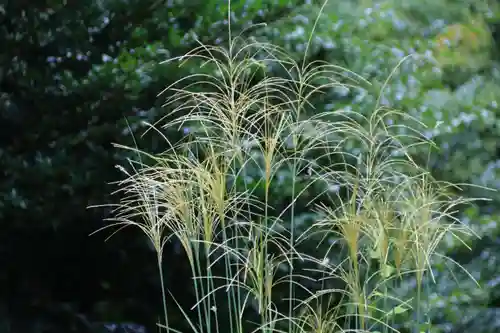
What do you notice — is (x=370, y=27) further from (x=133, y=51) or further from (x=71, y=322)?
(x=71, y=322)

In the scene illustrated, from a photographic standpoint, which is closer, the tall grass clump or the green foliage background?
the tall grass clump

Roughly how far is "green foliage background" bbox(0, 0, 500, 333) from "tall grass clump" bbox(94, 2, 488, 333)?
0.15 meters

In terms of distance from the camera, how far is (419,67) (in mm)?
2805

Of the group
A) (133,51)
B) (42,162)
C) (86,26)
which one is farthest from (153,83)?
(42,162)

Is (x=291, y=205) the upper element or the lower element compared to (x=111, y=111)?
lower

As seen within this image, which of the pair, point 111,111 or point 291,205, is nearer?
point 291,205

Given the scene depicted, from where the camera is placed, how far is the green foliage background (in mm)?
2553

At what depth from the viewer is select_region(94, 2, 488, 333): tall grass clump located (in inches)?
63.7

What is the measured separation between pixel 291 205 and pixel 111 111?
919 mm

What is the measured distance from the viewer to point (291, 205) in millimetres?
2184

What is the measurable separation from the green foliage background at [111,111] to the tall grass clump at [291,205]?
146 millimetres

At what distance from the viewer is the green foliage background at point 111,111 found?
2553mm

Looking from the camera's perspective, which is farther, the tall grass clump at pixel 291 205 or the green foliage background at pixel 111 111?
the green foliage background at pixel 111 111

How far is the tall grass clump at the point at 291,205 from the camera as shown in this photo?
1.62 m
